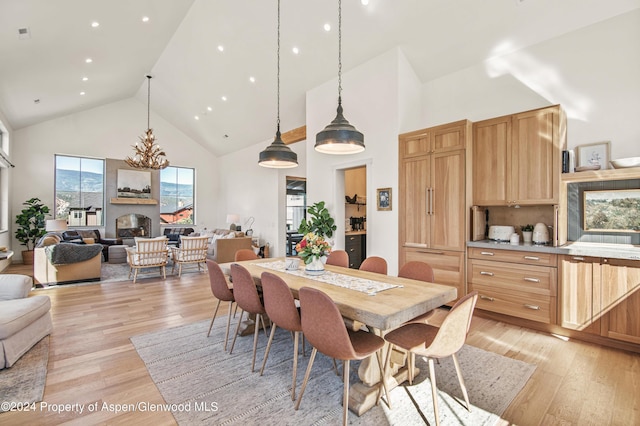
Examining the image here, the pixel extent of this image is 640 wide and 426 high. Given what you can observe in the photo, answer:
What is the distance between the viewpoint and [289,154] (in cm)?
343

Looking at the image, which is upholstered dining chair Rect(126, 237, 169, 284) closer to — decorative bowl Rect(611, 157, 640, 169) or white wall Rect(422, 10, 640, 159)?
white wall Rect(422, 10, 640, 159)

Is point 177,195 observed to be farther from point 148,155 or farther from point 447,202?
point 447,202

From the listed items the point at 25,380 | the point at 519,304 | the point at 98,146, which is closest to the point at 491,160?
the point at 519,304

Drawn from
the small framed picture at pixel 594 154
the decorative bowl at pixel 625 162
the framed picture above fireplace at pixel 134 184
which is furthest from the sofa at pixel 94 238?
the decorative bowl at pixel 625 162

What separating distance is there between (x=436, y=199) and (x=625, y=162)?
1860mm

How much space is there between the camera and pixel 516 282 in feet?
11.4

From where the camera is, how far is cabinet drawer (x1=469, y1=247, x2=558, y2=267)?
10.7ft

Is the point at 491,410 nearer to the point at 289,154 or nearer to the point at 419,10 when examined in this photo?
the point at 289,154

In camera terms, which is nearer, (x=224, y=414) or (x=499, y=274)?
(x=224, y=414)

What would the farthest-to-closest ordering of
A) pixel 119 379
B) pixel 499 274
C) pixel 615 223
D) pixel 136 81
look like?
pixel 136 81, pixel 499 274, pixel 615 223, pixel 119 379

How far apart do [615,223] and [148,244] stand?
7155 millimetres

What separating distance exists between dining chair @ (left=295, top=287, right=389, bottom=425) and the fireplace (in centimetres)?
972

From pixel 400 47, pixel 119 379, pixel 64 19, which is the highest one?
pixel 64 19

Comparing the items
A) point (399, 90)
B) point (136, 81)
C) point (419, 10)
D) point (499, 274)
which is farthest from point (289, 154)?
point (136, 81)
